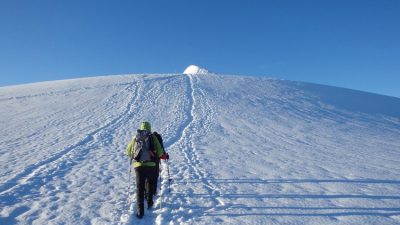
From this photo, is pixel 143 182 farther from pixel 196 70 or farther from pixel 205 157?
pixel 196 70

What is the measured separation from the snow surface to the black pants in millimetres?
369

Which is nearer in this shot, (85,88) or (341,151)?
(341,151)

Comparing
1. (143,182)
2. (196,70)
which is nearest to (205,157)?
(143,182)

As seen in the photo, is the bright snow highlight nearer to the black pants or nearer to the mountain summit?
the mountain summit

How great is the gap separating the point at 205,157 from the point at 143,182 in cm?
609

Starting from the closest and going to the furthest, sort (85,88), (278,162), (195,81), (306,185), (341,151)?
(306,185)
(278,162)
(341,151)
(85,88)
(195,81)

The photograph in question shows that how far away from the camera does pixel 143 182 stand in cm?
777

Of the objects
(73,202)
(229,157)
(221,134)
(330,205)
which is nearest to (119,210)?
(73,202)

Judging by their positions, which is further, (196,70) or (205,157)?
(196,70)

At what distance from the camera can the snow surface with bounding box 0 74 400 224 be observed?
26.4 ft

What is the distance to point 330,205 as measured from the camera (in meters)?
8.56

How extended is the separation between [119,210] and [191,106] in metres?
18.2

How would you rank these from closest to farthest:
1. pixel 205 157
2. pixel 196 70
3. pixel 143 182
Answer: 1. pixel 143 182
2. pixel 205 157
3. pixel 196 70

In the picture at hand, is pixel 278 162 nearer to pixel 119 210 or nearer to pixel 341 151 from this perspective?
pixel 341 151
